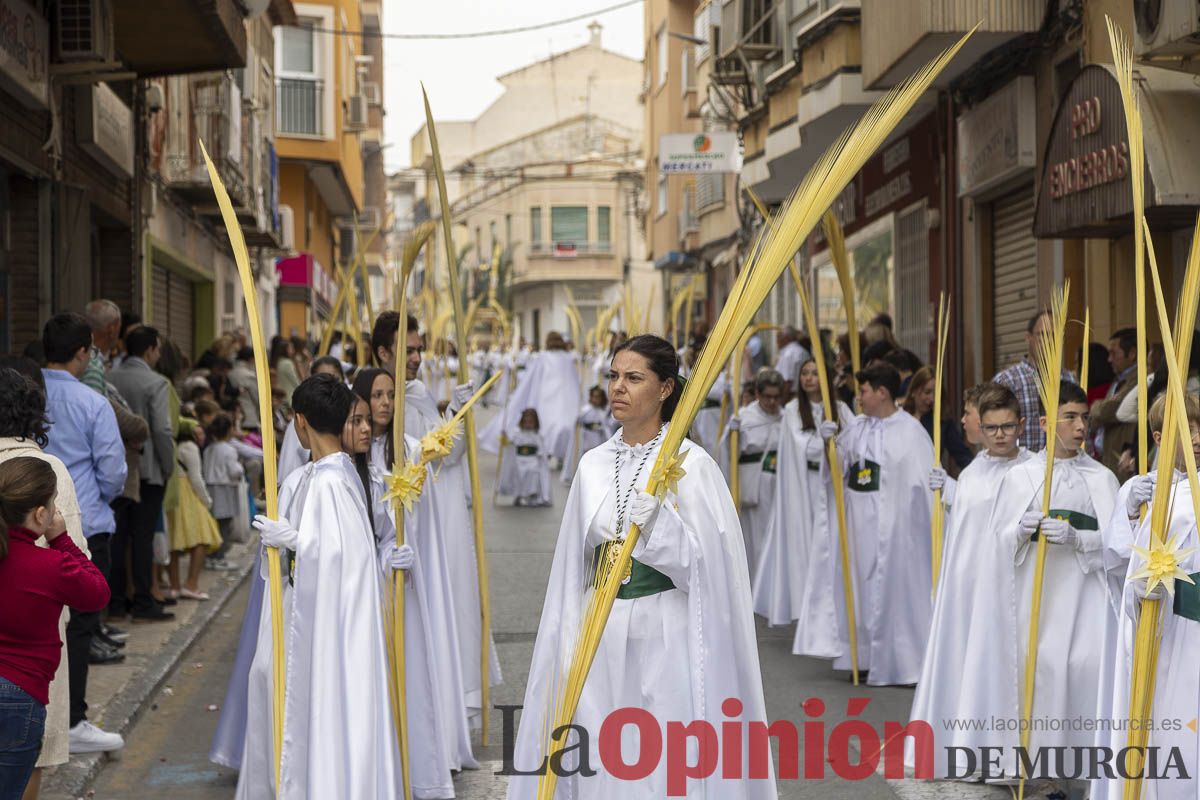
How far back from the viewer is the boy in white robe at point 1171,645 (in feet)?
16.4

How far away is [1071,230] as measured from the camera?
11.5 metres

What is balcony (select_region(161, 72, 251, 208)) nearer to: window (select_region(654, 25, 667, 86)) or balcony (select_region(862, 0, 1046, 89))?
balcony (select_region(862, 0, 1046, 89))

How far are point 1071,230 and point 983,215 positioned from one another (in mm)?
4383

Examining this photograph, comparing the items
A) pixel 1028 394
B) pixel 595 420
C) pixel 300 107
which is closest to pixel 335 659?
pixel 1028 394

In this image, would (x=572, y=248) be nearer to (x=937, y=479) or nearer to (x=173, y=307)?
(x=173, y=307)

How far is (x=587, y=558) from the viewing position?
5039 millimetres

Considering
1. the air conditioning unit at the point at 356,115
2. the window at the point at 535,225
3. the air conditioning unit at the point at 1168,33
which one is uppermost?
the window at the point at 535,225

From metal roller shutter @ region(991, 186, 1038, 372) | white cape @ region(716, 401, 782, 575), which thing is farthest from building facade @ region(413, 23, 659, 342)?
white cape @ region(716, 401, 782, 575)

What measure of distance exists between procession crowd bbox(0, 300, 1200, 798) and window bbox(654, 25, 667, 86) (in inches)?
1092

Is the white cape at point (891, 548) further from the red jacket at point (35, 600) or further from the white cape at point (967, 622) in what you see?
the red jacket at point (35, 600)

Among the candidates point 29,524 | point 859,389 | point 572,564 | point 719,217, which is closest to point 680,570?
point 572,564

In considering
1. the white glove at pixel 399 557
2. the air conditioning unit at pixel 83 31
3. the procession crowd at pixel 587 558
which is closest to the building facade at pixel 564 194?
the air conditioning unit at pixel 83 31

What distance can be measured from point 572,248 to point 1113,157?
2180 inches

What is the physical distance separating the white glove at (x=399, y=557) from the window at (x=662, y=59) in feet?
109
